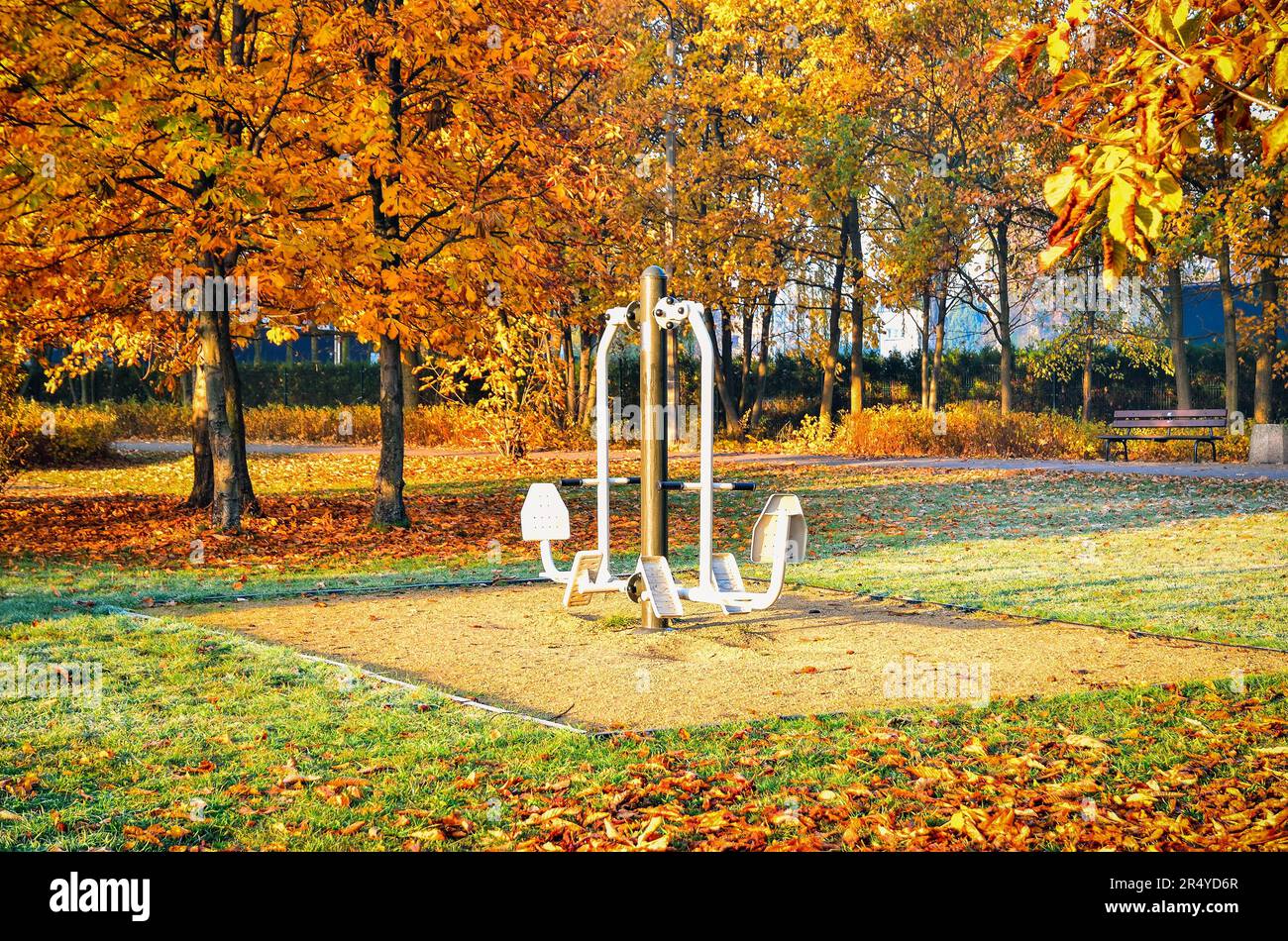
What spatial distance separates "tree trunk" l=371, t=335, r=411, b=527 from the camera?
15.0m

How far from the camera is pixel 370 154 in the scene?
43.0 feet

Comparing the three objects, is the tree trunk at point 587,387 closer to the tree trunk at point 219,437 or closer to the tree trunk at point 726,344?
the tree trunk at point 726,344

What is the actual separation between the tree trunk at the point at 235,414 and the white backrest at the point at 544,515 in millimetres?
6591

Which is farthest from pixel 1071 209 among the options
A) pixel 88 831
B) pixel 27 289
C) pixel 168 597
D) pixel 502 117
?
pixel 27 289

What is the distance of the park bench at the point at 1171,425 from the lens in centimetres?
2384

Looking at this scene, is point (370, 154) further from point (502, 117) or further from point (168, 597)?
point (168, 597)

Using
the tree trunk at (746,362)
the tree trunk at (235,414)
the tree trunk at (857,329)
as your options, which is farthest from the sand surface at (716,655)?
the tree trunk at (746,362)

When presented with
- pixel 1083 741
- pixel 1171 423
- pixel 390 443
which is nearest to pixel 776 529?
pixel 1083 741

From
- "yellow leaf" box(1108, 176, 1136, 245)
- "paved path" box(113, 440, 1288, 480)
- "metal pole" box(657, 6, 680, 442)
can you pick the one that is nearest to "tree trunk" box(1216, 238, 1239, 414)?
"paved path" box(113, 440, 1288, 480)

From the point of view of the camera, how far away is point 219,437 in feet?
46.9

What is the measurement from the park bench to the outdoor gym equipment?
17072 millimetres

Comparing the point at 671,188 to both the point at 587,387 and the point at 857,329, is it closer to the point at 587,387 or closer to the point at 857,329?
the point at 587,387

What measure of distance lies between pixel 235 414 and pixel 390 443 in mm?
2791
